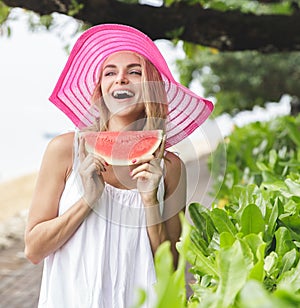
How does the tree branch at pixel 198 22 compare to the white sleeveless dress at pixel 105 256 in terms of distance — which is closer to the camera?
the white sleeveless dress at pixel 105 256

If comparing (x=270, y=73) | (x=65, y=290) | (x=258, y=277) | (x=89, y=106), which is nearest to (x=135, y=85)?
(x=89, y=106)

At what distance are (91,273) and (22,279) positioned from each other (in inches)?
198

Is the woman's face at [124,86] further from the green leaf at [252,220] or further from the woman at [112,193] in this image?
the green leaf at [252,220]

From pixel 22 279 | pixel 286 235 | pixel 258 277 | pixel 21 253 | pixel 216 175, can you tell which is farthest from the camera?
pixel 21 253

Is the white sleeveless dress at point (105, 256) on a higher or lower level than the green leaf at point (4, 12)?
lower

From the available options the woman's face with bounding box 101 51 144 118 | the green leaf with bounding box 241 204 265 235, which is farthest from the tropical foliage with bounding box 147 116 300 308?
the woman's face with bounding box 101 51 144 118

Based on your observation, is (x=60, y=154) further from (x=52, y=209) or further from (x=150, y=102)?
(x=150, y=102)

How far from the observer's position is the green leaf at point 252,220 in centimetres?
188

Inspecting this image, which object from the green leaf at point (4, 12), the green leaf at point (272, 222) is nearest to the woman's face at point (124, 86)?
the green leaf at point (272, 222)

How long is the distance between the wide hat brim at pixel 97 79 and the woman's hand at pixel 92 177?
0.55 feet

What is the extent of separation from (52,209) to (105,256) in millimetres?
225

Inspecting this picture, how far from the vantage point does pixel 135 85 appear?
201cm

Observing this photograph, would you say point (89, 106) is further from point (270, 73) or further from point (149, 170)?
point (270, 73)

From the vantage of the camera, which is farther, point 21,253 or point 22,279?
point 21,253
